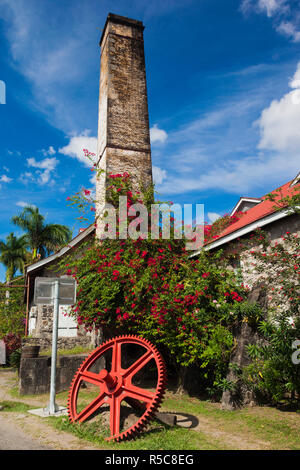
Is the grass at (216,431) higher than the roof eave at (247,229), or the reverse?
the roof eave at (247,229)

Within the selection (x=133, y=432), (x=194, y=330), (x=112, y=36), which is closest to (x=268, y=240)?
(x=194, y=330)

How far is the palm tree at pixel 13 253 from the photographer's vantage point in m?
31.0

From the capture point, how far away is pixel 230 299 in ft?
26.0

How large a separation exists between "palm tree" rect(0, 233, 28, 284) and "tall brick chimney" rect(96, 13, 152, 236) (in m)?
20.7

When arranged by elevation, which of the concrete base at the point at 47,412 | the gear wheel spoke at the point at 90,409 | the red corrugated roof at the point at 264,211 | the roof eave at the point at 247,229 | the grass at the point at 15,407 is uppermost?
the red corrugated roof at the point at 264,211

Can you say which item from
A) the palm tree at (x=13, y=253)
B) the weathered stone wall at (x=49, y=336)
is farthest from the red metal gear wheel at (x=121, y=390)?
the palm tree at (x=13, y=253)

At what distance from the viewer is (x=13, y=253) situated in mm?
30984

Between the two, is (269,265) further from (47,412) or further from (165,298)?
(47,412)

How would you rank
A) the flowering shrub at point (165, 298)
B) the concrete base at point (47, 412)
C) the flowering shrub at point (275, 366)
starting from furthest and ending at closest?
1. the flowering shrub at point (165, 298)
2. the concrete base at point (47, 412)
3. the flowering shrub at point (275, 366)

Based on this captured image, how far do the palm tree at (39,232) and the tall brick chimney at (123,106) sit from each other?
16024 millimetres

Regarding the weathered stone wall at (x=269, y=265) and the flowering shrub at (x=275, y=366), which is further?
the weathered stone wall at (x=269, y=265)

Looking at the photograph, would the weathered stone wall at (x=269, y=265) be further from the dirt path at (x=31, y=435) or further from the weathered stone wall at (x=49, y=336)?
the weathered stone wall at (x=49, y=336)

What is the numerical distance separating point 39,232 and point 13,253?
4.70 metres
